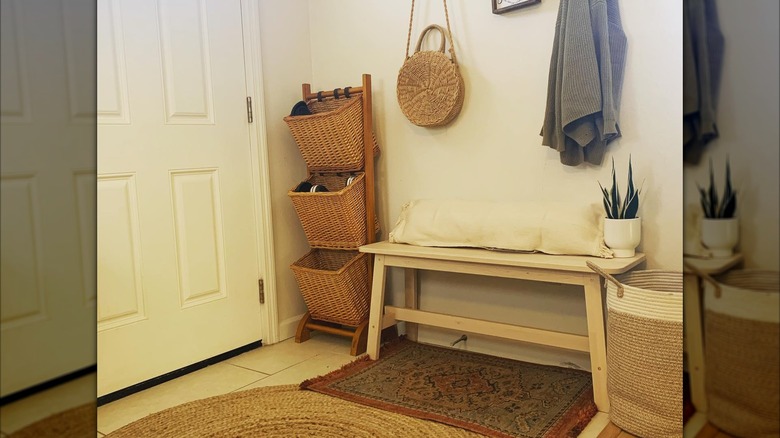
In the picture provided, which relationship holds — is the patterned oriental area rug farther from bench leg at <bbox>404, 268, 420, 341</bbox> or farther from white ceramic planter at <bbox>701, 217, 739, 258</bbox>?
white ceramic planter at <bbox>701, 217, 739, 258</bbox>

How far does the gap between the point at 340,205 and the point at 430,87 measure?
2.05 ft

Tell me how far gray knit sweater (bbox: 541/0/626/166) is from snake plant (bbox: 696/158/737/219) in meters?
1.89

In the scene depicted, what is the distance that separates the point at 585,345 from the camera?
1.96 metres

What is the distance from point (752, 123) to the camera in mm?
131

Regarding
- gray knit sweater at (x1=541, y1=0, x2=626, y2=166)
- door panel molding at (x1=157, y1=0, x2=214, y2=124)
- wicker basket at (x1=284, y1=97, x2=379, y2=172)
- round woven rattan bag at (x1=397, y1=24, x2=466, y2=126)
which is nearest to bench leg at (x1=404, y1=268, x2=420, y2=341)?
wicker basket at (x1=284, y1=97, x2=379, y2=172)

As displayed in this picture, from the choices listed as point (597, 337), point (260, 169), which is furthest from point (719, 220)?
point (260, 169)

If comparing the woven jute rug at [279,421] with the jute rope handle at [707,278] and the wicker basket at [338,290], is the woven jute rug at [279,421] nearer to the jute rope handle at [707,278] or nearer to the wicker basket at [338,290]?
the wicker basket at [338,290]

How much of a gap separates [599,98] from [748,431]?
1.91 m

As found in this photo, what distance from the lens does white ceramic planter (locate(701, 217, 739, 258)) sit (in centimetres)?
13

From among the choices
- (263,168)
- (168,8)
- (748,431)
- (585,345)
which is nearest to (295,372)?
(263,168)

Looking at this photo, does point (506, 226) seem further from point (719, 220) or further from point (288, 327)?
point (719, 220)

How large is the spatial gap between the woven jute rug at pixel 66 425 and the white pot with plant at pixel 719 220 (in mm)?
204

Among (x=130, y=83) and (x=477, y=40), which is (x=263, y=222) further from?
(x=477, y=40)

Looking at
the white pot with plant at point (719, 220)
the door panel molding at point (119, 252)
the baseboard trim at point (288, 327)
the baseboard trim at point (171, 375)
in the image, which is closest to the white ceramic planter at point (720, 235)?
the white pot with plant at point (719, 220)
